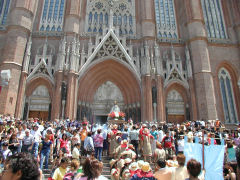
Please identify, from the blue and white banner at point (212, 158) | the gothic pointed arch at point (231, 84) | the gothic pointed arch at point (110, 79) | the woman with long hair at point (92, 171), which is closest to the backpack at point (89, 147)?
the blue and white banner at point (212, 158)

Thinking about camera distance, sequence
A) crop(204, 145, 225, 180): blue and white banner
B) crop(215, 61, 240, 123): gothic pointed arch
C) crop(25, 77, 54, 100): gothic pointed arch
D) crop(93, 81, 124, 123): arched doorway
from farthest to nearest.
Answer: crop(215, 61, 240, 123): gothic pointed arch
crop(93, 81, 124, 123): arched doorway
crop(25, 77, 54, 100): gothic pointed arch
crop(204, 145, 225, 180): blue and white banner

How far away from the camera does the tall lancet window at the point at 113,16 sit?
969 inches

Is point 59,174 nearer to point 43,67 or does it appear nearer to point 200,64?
point 43,67

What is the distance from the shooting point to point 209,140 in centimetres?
869

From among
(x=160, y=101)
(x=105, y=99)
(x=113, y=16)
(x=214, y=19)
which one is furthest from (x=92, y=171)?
(x=214, y=19)

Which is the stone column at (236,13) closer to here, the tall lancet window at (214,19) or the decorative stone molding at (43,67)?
the tall lancet window at (214,19)

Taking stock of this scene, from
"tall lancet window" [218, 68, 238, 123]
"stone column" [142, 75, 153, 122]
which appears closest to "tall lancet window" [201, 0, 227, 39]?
"tall lancet window" [218, 68, 238, 123]

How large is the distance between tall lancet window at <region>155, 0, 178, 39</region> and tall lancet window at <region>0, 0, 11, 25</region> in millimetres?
19763

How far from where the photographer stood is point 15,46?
65.5 feet

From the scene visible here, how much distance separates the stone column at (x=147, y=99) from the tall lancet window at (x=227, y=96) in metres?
9.72

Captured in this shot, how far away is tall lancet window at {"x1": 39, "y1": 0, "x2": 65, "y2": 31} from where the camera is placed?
2441cm

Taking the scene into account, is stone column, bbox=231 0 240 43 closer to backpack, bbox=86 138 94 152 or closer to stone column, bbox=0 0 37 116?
backpack, bbox=86 138 94 152

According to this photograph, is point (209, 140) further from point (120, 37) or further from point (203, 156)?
point (120, 37)

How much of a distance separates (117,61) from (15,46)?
10.9 metres
